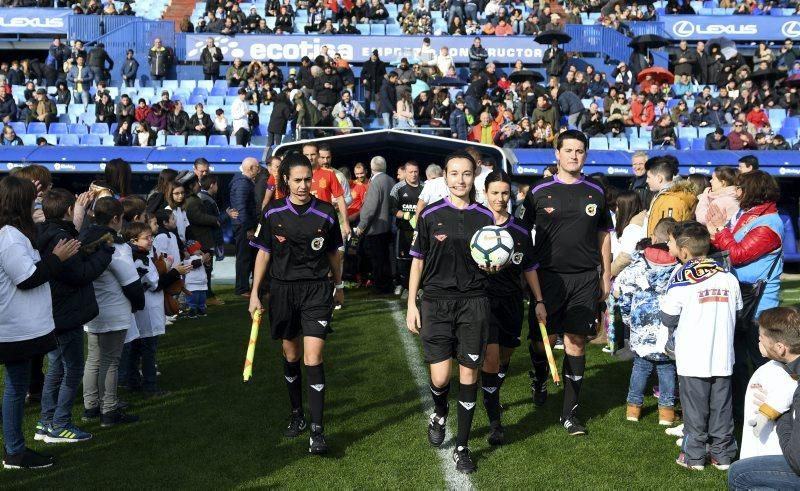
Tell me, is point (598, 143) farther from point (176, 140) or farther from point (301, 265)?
point (301, 265)

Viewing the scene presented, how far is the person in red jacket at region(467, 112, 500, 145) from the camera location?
1786 centimetres

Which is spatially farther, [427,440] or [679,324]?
[427,440]

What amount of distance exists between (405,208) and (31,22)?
2142 cm

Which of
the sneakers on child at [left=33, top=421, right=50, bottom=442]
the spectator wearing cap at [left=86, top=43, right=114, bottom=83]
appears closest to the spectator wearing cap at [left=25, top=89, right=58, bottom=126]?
the spectator wearing cap at [left=86, top=43, right=114, bottom=83]

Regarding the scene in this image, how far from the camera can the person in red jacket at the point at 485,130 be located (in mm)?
17859

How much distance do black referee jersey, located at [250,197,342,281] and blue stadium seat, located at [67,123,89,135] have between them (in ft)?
56.3

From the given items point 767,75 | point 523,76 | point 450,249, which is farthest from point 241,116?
point 450,249

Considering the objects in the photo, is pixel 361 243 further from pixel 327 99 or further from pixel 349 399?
pixel 327 99

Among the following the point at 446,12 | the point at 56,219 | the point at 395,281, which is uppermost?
the point at 446,12

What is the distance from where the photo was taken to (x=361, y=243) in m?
12.8

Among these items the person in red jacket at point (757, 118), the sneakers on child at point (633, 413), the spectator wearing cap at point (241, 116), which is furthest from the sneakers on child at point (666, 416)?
the person in red jacket at point (757, 118)

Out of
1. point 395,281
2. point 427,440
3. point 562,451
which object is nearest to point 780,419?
point 562,451

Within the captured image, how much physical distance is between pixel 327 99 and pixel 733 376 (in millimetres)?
15571

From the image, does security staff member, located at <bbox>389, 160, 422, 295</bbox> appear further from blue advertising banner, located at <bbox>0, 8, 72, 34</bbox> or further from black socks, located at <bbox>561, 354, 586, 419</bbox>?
blue advertising banner, located at <bbox>0, 8, 72, 34</bbox>
